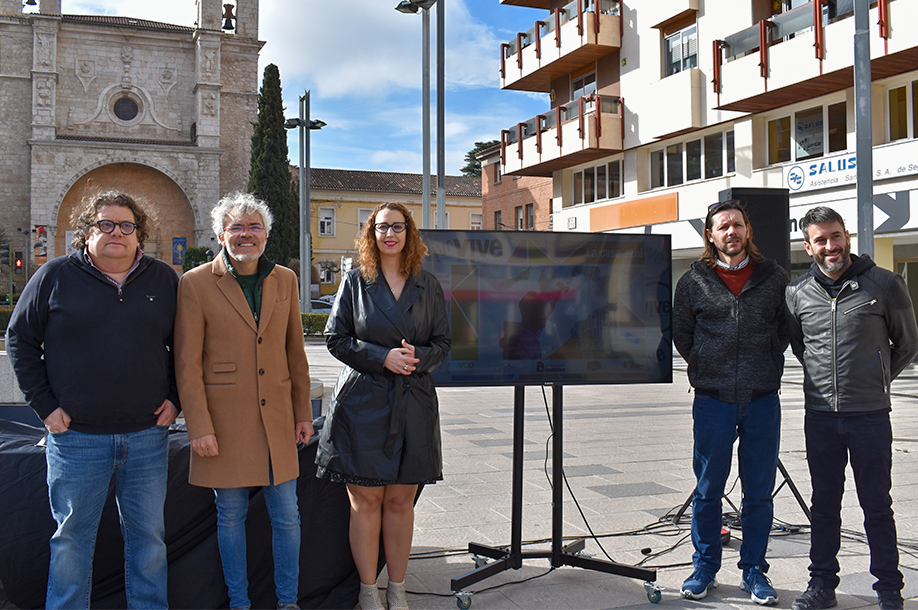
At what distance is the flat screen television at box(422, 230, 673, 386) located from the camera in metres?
4.41

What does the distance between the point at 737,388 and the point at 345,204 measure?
58519mm

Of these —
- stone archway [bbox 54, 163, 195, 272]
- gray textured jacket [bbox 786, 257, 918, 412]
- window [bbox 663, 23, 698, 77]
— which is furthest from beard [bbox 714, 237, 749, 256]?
stone archway [bbox 54, 163, 195, 272]

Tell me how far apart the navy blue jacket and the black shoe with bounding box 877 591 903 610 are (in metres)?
3.63

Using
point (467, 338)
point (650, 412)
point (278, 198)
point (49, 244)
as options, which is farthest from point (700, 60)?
point (49, 244)

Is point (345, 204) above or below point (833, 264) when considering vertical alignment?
above

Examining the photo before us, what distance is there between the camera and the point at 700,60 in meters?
22.2

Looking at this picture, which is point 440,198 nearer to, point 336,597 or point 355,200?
point 336,597

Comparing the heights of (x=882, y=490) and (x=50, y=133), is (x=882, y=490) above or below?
below

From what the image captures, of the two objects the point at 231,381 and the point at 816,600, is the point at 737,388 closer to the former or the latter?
the point at 816,600

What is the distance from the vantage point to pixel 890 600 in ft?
13.1

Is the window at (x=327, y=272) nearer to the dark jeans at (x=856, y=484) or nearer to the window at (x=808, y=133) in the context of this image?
the window at (x=808, y=133)

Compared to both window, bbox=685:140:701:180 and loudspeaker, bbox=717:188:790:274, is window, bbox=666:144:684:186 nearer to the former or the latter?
window, bbox=685:140:701:180

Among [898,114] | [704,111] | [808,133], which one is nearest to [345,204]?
[704,111]

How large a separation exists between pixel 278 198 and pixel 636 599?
45328 millimetres
